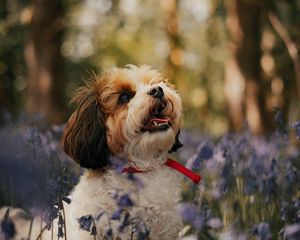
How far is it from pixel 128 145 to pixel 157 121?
0.24m

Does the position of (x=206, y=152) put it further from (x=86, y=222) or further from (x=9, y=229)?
(x=9, y=229)

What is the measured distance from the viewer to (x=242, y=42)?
14.4 metres

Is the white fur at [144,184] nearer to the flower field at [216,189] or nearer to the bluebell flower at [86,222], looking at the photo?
the flower field at [216,189]

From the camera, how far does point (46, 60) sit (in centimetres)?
1415

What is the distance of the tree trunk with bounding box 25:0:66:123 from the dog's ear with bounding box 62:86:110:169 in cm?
974

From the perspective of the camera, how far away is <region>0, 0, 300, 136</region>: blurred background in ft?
Answer: 46.3

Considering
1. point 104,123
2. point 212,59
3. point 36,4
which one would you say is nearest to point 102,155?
point 104,123

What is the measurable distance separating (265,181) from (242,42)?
9.76 meters

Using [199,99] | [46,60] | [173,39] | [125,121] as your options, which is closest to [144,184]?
[125,121]

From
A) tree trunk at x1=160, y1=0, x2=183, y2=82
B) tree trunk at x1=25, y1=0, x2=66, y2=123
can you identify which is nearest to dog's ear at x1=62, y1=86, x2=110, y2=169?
tree trunk at x1=25, y1=0, x2=66, y2=123

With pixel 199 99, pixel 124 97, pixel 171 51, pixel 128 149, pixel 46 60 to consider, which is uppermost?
pixel 124 97

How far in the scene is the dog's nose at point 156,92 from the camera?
3.82 meters

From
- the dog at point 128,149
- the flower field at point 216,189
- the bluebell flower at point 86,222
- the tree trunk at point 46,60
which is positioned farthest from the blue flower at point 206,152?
the tree trunk at point 46,60

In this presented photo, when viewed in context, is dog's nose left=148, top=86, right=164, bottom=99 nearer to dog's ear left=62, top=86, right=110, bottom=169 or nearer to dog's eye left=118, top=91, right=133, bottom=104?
dog's eye left=118, top=91, right=133, bottom=104
